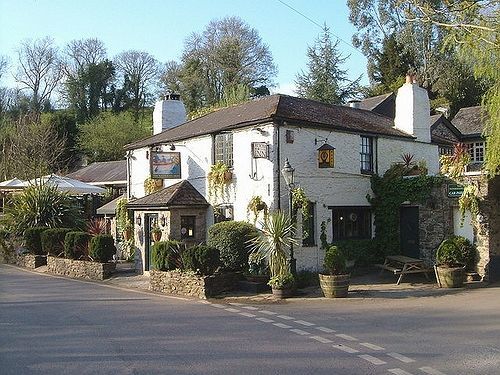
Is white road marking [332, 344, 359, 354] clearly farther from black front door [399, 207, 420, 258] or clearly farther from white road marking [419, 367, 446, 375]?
black front door [399, 207, 420, 258]

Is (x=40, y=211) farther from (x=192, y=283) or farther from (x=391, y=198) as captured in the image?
(x=391, y=198)

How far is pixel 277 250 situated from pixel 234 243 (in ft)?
6.20

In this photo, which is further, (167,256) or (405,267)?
(405,267)

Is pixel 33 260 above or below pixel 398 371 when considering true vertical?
above

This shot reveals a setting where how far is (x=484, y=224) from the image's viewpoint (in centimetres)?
1741

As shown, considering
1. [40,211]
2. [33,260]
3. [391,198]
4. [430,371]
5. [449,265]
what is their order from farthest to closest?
[40,211]
[33,260]
[391,198]
[449,265]
[430,371]

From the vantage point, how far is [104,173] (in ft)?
124

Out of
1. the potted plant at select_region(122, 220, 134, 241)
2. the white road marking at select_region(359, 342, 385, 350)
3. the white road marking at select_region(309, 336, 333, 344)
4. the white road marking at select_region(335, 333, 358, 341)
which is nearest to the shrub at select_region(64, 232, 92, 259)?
the potted plant at select_region(122, 220, 134, 241)

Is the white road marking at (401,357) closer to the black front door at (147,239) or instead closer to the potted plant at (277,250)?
the potted plant at (277,250)

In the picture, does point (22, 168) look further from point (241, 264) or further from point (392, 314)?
point (392, 314)

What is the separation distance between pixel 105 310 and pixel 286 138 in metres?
7.74

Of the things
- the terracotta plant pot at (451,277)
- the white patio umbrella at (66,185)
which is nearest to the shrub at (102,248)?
the white patio umbrella at (66,185)

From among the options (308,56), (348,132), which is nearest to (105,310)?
(348,132)

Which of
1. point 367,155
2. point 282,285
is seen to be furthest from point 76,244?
point 367,155
